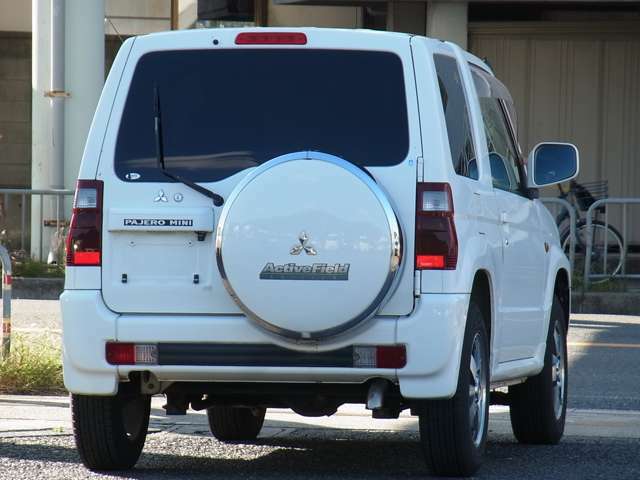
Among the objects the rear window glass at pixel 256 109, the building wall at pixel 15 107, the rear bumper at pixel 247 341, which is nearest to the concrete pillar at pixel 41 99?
the building wall at pixel 15 107

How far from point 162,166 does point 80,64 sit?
13.1 meters

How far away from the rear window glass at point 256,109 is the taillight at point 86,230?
16 centimetres

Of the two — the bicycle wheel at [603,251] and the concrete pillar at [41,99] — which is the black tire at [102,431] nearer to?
the bicycle wheel at [603,251]

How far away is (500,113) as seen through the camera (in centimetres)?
802

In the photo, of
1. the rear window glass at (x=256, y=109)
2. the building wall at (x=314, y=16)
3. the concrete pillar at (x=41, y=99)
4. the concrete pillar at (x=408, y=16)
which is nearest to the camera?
the rear window glass at (x=256, y=109)

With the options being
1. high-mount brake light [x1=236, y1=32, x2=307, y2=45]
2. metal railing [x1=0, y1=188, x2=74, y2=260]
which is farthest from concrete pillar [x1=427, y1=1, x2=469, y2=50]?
high-mount brake light [x1=236, y1=32, x2=307, y2=45]

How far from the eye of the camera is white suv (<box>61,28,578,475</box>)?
6.24m

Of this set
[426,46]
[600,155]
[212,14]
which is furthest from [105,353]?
[212,14]

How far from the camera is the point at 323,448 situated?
7.97m

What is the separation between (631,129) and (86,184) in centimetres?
1676

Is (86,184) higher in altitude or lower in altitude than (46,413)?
higher

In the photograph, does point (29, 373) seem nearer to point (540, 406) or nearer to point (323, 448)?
point (323, 448)

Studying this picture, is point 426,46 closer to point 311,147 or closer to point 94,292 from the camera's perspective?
point 311,147

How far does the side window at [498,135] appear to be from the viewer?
748 cm
